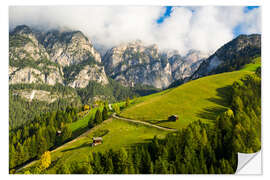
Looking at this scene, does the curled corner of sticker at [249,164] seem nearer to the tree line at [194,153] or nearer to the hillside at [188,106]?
the tree line at [194,153]

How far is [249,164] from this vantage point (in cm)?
2381

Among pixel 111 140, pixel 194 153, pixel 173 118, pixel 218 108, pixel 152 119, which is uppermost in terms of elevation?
pixel 218 108

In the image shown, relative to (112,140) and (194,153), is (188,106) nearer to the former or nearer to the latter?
(194,153)

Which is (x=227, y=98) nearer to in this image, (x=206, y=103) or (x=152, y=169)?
(x=206, y=103)

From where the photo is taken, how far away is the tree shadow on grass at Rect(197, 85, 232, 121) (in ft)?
127

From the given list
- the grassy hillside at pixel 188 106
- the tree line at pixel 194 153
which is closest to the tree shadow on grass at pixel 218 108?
the grassy hillside at pixel 188 106

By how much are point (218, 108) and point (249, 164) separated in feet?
60.2

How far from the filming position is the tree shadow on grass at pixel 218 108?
38750 mm

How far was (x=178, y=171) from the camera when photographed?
942 inches

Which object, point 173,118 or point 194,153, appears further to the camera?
point 173,118

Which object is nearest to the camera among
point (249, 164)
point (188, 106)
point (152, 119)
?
point (249, 164)

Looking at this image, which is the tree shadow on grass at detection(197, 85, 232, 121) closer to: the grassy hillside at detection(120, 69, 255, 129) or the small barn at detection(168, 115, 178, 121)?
the grassy hillside at detection(120, 69, 255, 129)

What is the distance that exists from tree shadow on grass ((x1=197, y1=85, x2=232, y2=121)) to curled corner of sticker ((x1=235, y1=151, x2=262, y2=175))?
515 inches

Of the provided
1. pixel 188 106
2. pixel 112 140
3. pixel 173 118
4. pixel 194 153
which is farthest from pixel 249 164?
pixel 112 140
